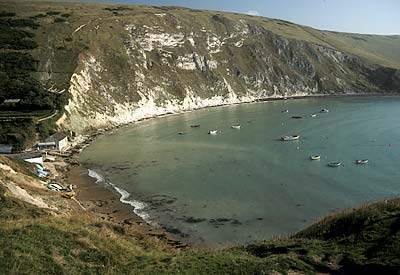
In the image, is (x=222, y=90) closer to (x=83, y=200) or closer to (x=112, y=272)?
(x=83, y=200)

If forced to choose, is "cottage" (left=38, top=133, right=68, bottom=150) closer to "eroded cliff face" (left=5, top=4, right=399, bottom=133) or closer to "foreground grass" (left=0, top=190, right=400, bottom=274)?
"eroded cliff face" (left=5, top=4, right=399, bottom=133)

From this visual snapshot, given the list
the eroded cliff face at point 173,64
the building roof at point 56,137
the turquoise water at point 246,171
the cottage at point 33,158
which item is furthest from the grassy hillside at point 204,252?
the eroded cliff face at point 173,64

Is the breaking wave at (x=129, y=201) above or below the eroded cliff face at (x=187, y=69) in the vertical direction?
below

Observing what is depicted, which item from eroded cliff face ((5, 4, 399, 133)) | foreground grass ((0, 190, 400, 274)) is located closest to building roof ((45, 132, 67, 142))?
eroded cliff face ((5, 4, 399, 133))

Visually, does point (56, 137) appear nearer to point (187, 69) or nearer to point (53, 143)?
point (53, 143)

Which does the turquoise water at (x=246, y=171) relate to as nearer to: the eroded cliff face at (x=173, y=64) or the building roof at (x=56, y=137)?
the building roof at (x=56, y=137)
